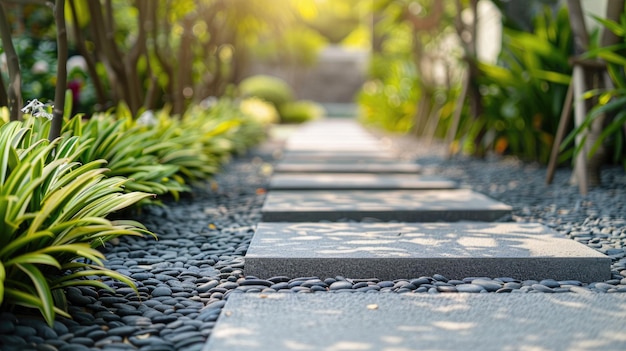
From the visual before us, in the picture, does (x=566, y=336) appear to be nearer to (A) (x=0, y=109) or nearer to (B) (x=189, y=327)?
(B) (x=189, y=327)

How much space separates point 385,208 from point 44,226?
1.73 meters

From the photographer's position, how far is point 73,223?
179 centimetres

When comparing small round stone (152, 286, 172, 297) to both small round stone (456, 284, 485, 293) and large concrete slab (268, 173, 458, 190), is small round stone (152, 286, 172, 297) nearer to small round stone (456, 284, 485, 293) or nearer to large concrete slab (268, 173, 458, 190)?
small round stone (456, 284, 485, 293)

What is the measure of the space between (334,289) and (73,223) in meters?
0.83

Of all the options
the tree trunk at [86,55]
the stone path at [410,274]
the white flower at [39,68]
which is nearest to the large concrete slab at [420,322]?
the stone path at [410,274]

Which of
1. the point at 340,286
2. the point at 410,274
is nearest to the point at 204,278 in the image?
the point at 340,286

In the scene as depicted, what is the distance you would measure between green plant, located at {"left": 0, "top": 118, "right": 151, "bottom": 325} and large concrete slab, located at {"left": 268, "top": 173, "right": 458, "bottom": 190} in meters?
1.96

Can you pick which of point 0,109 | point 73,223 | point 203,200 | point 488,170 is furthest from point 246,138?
point 73,223

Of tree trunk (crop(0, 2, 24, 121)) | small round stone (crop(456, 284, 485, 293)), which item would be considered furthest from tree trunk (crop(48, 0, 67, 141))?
small round stone (crop(456, 284, 485, 293))

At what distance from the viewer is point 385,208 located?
10.5 ft

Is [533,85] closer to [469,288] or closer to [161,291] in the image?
[469,288]

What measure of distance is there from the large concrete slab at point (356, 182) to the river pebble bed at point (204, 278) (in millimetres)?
196

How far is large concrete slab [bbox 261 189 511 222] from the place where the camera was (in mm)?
3170

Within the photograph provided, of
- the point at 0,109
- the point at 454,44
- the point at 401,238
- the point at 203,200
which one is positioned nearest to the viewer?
the point at 401,238
